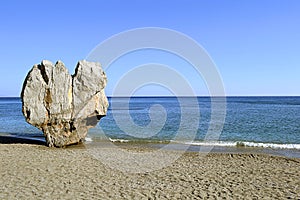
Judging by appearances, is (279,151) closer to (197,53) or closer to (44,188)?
(197,53)

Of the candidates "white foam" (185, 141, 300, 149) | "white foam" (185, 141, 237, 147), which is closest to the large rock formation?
"white foam" (185, 141, 237, 147)

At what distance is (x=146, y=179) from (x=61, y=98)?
27.2 ft

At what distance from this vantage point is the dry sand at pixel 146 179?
25.7 feet

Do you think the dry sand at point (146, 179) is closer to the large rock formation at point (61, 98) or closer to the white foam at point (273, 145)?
the large rock formation at point (61, 98)

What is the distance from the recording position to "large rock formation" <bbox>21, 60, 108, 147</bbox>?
15672 mm

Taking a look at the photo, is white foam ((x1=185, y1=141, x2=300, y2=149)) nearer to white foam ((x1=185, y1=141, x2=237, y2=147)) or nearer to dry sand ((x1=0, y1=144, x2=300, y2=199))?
white foam ((x1=185, y1=141, x2=237, y2=147))

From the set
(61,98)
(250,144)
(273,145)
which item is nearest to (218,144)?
(250,144)

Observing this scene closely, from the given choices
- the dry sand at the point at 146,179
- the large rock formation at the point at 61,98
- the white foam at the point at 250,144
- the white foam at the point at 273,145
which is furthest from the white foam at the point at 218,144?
the large rock formation at the point at 61,98

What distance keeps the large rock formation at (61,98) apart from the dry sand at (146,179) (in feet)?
9.61

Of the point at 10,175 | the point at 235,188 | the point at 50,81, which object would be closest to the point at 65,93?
the point at 50,81

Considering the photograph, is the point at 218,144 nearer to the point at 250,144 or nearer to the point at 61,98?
the point at 250,144

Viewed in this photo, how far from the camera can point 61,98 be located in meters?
15.8

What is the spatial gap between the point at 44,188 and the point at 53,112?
819 centimetres

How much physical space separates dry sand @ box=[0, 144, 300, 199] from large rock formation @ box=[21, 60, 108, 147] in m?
2.93
